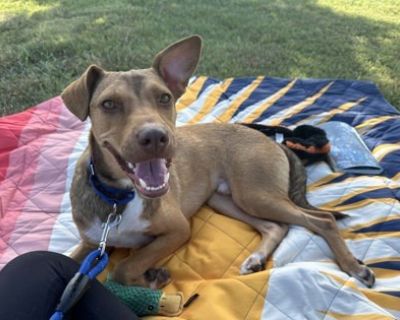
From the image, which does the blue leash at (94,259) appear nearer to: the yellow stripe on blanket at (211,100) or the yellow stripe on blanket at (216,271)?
the yellow stripe on blanket at (216,271)

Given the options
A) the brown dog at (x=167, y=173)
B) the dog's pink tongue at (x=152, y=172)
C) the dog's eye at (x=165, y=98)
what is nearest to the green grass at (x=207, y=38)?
the brown dog at (x=167, y=173)

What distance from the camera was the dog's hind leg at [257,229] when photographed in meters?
3.69

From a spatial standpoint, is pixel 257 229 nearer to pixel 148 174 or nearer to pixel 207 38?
pixel 148 174

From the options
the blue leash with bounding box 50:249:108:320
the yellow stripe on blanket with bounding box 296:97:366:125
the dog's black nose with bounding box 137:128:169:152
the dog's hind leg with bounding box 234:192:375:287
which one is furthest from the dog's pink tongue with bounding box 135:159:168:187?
the yellow stripe on blanket with bounding box 296:97:366:125

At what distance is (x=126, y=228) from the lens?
11.9 feet

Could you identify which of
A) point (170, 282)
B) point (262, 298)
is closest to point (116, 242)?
point (170, 282)

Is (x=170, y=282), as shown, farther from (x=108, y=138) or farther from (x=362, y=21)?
(x=362, y=21)

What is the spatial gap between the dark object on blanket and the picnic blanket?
115 millimetres

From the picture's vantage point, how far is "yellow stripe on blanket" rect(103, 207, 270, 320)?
3.25 meters

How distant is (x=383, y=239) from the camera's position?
3.85 metres

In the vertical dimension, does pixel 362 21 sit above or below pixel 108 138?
below

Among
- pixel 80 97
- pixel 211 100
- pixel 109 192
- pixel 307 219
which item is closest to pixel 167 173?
pixel 109 192

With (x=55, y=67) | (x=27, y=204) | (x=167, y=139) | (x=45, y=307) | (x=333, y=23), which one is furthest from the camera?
(x=333, y=23)

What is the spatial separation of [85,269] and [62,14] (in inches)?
297
